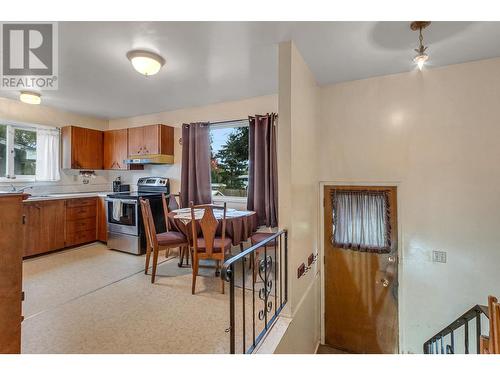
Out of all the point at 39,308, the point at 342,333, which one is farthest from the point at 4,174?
the point at 342,333

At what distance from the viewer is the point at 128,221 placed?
3.91m

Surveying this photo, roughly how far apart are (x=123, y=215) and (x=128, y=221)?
5.9 inches

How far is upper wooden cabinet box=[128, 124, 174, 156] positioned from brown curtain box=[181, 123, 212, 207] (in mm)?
501

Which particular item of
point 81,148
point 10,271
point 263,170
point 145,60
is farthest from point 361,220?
point 81,148

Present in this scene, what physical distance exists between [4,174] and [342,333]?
5.61 metres

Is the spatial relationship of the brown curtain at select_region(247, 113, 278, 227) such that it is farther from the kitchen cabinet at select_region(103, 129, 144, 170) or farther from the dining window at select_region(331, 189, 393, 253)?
the kitchen cabinet at select_region(103, 129, 144, 170)

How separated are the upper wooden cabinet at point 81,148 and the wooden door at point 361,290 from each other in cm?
448

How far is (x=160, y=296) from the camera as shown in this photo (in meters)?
2.53

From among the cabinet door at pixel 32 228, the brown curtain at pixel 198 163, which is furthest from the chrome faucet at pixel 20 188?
the brown curtain at pixel 198 163

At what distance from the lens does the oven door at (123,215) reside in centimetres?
383

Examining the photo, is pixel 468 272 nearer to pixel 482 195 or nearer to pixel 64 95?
pixel 482 195

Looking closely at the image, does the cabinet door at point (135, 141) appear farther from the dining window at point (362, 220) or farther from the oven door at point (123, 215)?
the dining window at point (362, 220)

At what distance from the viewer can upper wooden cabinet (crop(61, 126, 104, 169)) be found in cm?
435
